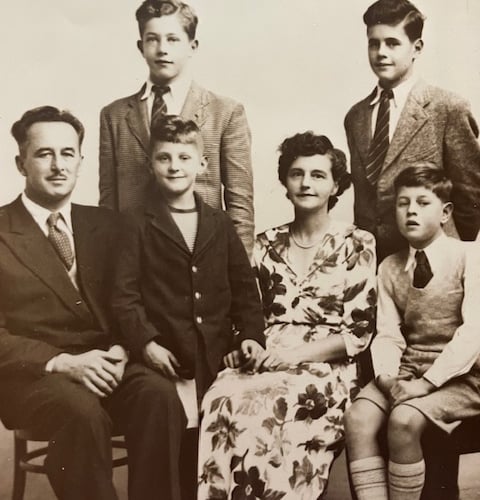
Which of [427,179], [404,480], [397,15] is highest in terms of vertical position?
[397,15]

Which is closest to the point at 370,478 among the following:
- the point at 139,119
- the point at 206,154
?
the point at 206,154

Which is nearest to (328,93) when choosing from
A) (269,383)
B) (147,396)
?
(269,383)

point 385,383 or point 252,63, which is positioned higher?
point 252,63

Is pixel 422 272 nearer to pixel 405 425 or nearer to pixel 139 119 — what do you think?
pixel 405 425

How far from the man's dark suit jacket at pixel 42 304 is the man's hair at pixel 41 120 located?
0.31m

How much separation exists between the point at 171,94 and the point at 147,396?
990mm

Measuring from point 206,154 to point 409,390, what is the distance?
995 mm

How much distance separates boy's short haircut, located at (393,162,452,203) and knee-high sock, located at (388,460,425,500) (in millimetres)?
848

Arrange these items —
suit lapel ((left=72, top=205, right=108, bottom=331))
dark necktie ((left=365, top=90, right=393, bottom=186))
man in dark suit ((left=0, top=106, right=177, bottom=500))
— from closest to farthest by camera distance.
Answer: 1. man in dark suit ((left=0, top=106, right=177, bottom=500))
2. suit lapel ((left=72, top=205, right=108, bottom=331))
3. dark necktie ((left=365, top=90, right=393, bottom=186))

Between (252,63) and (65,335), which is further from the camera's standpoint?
(252,63)

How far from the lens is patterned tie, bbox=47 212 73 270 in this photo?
7.54 ft

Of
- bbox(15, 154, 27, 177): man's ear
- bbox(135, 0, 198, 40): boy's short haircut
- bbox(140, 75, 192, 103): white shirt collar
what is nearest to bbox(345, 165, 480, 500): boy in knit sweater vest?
bbox(140, 75, 192, 103): white shirt collar

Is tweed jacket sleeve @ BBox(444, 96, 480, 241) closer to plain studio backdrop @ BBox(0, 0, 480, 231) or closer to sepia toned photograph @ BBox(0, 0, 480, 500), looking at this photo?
sepia toned photograph @ BBox(0, 0, 480, 500)

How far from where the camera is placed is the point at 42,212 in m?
2.33
